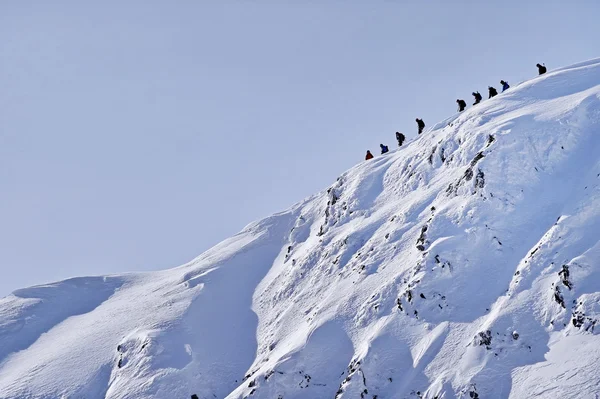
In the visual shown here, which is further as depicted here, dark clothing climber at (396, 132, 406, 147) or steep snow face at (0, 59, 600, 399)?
dark clothing climber at (396, 132, 406, 147)

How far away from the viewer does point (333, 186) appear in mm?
73438

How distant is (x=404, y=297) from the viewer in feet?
165

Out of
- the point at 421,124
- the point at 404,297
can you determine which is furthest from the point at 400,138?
the point at 404,297

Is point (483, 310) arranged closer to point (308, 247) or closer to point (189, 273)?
point (308, 247)

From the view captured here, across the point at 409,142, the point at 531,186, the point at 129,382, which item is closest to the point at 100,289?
the point at 129,382

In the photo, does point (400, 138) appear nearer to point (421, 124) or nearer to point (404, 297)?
point (421, 124)

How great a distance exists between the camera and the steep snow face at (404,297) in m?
43.2

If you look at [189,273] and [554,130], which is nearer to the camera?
[554,130]

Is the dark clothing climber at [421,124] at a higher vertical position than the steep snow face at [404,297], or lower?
higher

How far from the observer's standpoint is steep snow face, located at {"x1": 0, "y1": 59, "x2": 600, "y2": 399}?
43219 mm

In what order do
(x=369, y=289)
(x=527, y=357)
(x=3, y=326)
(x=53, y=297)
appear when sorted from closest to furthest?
(x=527, y=357) < (x=369, y=289) < (x=3, y=326) < (x=53, y=297)

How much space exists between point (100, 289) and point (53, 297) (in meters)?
4.97

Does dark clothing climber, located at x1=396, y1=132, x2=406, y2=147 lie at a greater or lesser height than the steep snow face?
greater

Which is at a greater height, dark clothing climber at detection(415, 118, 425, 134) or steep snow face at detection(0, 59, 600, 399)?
dark clothing climber at detection(415, 118, 425, 134)
